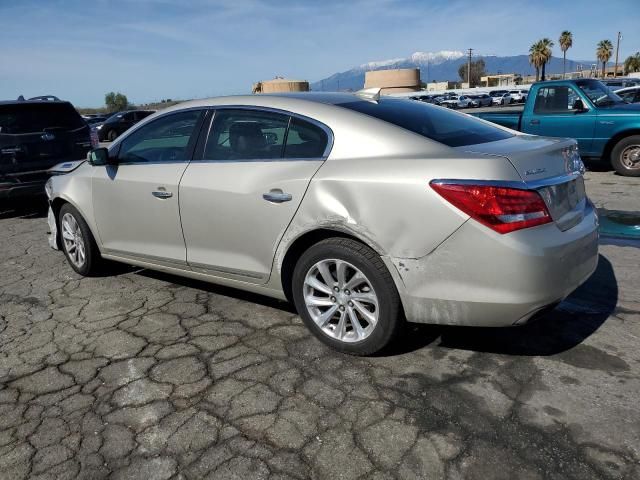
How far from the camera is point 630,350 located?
3.23 meters

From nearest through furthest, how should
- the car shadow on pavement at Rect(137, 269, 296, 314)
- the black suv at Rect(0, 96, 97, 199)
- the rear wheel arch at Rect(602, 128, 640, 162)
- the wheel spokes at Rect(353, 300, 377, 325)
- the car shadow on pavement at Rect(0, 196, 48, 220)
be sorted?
the wheel spokes at Rect(353, 300, 377, 325) → the car shadow on pavement at Rect(137, 269, 296, 314) → the black suv at Rect(0, 96, 97, 199) → the car shadow on pavement at Rect(0, 196, 48, 220) → the rear wheel arch at Rect(602, 128, 640, 162)

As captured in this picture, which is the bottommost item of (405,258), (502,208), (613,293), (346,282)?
(613,293)

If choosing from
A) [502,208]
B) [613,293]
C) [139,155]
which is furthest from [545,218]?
[139,155]

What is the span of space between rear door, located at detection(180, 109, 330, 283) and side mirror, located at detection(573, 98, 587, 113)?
753 centimetres

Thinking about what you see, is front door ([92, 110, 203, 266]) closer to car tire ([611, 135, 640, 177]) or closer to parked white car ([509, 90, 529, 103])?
car tire ([611, 135, 640, 177])

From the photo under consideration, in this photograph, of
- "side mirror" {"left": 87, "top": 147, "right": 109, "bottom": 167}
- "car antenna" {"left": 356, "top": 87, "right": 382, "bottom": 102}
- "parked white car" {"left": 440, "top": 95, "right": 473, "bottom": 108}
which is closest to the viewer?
"car antenna" {"left": 356, "top": 87, "right": 382, "bottom": 102}

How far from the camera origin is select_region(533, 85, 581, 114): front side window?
9383mm

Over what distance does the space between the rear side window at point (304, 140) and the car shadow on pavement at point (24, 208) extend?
20.6 feet

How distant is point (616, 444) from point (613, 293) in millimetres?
2030

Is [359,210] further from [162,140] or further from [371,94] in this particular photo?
[162,140]

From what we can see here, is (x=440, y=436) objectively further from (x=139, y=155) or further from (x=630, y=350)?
(x=139, y=155)

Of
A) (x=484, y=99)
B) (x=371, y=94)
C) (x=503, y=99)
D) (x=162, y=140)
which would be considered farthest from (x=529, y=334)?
(x=484, y=99)

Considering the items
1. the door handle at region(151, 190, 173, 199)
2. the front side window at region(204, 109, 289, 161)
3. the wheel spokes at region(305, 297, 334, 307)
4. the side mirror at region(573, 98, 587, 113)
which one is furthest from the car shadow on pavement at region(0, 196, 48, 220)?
the side mirror at region(573, 98, 587, 113)

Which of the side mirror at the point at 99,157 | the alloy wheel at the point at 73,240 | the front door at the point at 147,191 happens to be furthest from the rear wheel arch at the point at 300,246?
the alloy wheel at the point at 73,240
